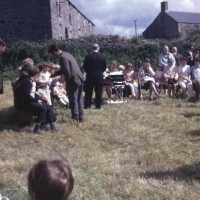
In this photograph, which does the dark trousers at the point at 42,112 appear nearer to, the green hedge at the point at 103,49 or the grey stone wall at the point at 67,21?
the green hedge at the point at 103,49

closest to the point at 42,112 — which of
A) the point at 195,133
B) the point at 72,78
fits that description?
the point at 72,78

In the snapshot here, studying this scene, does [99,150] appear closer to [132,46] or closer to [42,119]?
[42,119]

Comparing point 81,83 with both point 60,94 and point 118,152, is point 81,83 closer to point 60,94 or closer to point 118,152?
point 60,94

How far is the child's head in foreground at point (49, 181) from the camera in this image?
264 centimetres

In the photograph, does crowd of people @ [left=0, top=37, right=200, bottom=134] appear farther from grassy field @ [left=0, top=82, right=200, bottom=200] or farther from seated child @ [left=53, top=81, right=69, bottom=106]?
grassy field @ [left=0, top=82, right=200, bottom=200]

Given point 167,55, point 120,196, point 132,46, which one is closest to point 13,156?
point 120,196

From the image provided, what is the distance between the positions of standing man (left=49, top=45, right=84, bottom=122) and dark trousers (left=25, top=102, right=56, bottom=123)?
903 millimetres

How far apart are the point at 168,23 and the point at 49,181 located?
182 ft

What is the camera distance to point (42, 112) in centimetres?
1009

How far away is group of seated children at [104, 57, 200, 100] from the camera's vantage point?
15.3m

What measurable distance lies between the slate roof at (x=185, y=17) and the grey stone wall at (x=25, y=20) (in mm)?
25138

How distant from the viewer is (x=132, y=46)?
28.3 m

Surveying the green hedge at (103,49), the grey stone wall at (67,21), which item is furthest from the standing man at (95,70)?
the grey stone wall at (67,21)

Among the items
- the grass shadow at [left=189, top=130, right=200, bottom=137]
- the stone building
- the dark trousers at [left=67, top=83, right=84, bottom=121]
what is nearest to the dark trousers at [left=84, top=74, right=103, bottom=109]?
the dark trousers at [left=67, top=83, right=84, bottom=121]
